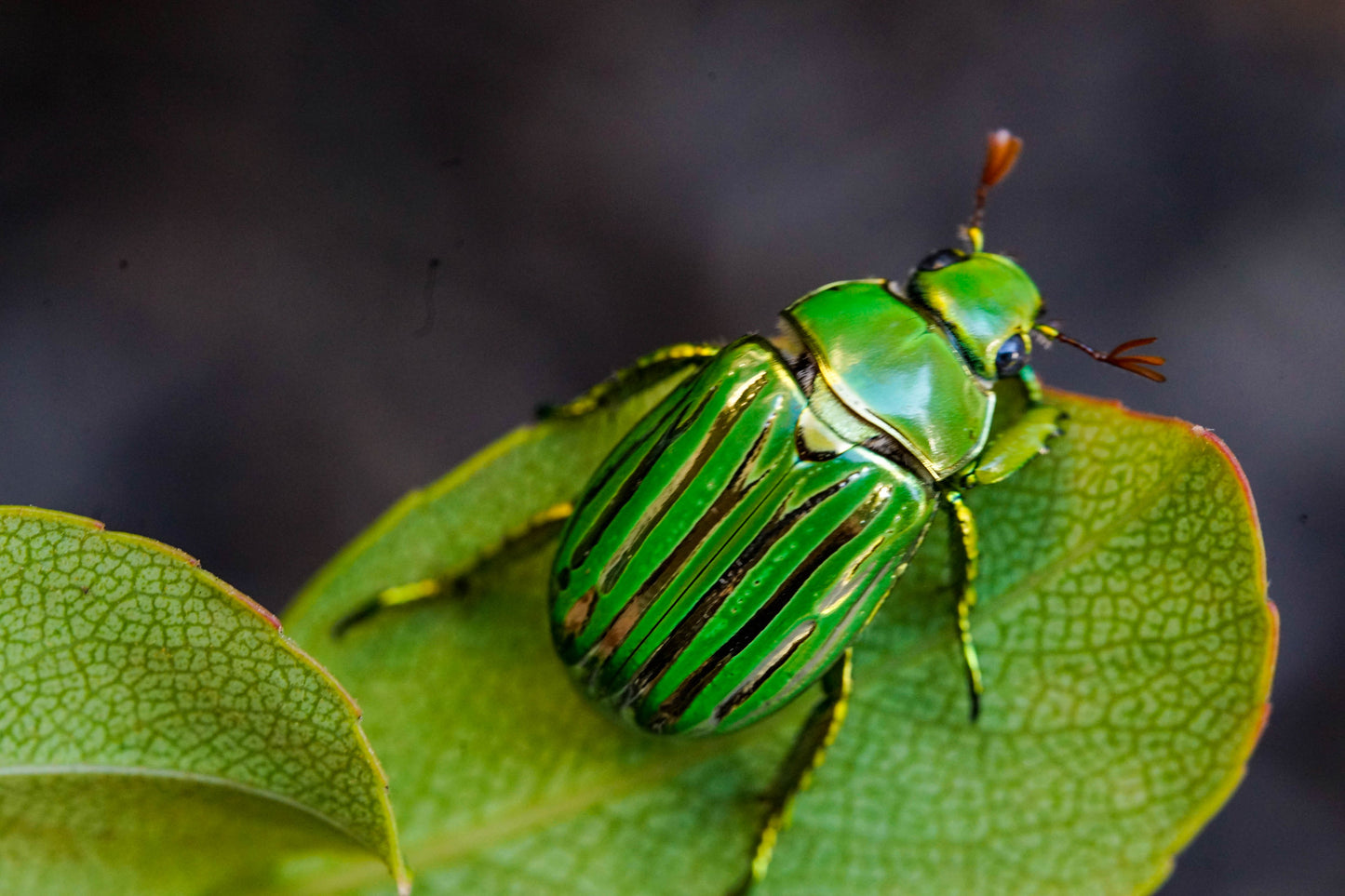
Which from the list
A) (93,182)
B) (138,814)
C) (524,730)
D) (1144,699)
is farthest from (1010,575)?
(93,182)

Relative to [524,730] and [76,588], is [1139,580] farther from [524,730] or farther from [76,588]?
[76,588]

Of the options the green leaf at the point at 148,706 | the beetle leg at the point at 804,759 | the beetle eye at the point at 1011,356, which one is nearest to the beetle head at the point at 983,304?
the beetle eye at the point at 1011,356

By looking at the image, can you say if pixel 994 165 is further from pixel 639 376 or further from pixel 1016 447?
pixel 639 376

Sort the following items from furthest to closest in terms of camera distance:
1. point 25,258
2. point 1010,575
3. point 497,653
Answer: point 25,258, point 497,653, point 1010,575

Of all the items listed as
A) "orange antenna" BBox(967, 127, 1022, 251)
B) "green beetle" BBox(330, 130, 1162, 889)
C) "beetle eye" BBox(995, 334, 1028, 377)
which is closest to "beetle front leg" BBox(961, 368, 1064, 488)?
"green beetle" BBox(330, 130, 1162, 889)

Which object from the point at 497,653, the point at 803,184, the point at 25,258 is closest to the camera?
the point at 497,653

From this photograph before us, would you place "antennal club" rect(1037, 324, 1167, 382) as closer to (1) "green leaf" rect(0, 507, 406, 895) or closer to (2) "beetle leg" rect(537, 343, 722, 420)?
(2) "beetle leg" rect(537, 343, 722, 420)

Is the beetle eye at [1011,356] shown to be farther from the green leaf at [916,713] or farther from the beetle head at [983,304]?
the green leaf at [916,713]

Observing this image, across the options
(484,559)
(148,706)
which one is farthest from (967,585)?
(148,706)
